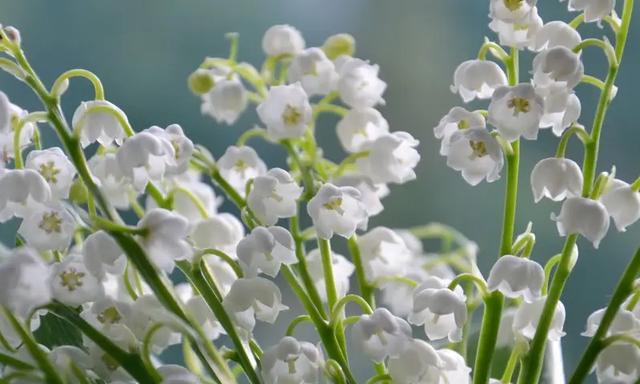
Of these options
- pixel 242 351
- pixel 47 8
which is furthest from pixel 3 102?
pixel 47 8

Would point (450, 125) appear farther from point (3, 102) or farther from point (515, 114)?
point (3, 102)

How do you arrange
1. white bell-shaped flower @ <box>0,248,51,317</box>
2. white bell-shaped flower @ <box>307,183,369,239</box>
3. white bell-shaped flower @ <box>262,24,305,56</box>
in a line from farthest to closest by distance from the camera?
white bell-shaped flower @ <box>262,24,305,56</box>, white bell-shaped flower @ <box>307,183,369,239</box>, white bell-shaped flower @ <box>0,248,51,317</box>

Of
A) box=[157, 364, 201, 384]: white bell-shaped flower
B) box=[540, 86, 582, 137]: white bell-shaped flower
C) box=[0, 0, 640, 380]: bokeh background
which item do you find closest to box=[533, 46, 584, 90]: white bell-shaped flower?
box=[540, 86, 582, 137]: white bell-shaped flower

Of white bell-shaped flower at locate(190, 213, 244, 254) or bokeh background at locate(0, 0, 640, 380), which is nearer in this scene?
white bell-shaped flower at locate(190, 213, 244, 254)

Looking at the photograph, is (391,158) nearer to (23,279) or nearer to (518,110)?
(518,110)

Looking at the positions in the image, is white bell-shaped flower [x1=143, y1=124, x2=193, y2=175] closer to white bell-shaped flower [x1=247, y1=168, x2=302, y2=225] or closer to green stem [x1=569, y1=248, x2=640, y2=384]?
white bell-shaped flower [x1=247, y1=168, x2=302, y2=225]

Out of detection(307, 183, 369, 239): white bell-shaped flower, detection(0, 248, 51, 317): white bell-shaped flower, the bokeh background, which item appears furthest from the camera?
the bokeh background

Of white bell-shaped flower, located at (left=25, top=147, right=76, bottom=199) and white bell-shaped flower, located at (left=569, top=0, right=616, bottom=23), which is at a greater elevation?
white bell-shaped flower, located at (left=569, top=0, right=616, bottom=23)
